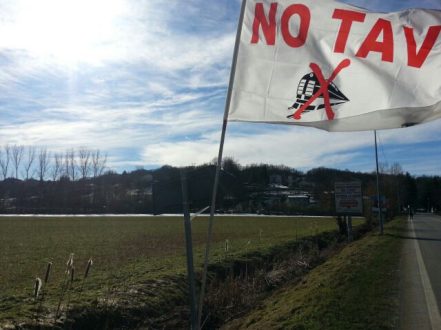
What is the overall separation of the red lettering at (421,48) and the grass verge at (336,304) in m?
4.33

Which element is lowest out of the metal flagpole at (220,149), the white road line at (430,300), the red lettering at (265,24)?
the white road line at (430,300)

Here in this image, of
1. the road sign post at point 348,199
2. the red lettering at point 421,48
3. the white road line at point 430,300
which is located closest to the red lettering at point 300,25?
the red lettering at point 421,48

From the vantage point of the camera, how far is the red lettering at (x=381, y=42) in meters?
4.90

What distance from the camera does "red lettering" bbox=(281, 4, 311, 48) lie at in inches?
196

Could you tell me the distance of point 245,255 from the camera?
19250 millimetres

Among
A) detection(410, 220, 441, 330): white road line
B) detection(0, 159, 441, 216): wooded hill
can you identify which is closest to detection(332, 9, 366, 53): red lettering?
detection(410, 220, 441, 330): white road line

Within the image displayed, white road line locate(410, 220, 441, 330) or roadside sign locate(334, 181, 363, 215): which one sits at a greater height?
roadside sign locate(334, 181, 363, 215)

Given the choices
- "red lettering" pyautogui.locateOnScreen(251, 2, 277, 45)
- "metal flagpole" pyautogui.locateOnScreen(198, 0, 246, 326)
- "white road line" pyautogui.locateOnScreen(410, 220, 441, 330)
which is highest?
"red lettering" pyautogui.locateOnScreen(251, 2, 277, 45)

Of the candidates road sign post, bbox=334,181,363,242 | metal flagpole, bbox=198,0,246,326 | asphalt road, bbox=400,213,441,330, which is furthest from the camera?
road sign post, bbox=334,181,363,242

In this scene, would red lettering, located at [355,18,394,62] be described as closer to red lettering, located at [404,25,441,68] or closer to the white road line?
red lettering, located at [404,25,441,68]

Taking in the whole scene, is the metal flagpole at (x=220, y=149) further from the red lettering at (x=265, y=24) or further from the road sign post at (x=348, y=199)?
the road sign post at (x=348, y=199)

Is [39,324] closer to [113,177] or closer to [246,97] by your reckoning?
[246,97]

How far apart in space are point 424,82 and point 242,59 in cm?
179

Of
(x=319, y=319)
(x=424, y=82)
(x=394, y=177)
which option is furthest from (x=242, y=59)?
(x=394, y=177)
